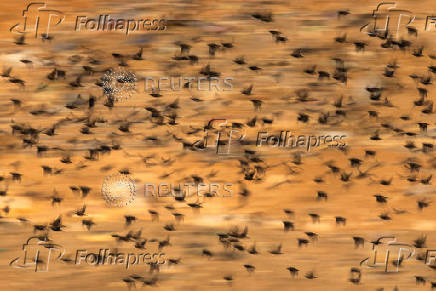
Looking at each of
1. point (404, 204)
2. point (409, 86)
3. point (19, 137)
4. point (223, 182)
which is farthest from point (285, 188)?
point (19, 137)

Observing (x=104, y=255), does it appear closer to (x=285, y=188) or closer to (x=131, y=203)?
(x=131, y=203)

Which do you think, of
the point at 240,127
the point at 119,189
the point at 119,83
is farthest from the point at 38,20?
the point at 240,127

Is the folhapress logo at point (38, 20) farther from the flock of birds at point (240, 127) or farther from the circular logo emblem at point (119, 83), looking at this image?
the circular logo emblem at point (119, 83)

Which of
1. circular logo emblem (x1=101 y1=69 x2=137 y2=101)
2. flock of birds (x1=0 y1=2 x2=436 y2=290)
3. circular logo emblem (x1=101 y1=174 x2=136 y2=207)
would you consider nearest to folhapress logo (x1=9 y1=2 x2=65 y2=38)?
flock of birds (x1=0 y1=2 x2=436 y2=290)

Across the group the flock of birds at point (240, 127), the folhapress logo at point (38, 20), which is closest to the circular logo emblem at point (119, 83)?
the flock of birds at point (240, 127)

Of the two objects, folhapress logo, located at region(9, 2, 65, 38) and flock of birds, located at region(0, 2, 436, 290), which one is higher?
folhapress logo, located at region(9, 2, 65, 38)

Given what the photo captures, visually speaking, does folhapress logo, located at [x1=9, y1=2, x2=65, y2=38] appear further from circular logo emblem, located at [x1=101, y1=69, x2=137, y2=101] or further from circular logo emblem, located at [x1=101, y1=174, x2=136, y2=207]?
circular logo emblem, located at [x1=101, y1=174, x2=136, y2=207]

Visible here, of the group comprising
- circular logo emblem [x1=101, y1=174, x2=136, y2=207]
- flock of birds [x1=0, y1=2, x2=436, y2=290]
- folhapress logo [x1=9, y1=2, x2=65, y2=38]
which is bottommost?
circular logo emblem [x1=101, y1=174, x2=136, y2=207]
